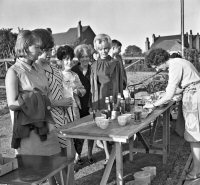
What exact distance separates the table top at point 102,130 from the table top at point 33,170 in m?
0.40

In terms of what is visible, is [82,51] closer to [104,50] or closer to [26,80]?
[104,50]

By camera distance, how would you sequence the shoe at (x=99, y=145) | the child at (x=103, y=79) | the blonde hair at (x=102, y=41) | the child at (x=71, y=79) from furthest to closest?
the shoe at (x=99, y=145)
the child at (x=103, y=79)
the blonde hair at (x=102, y=41)
the child at (x=71, y=79)

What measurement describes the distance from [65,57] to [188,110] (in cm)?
163

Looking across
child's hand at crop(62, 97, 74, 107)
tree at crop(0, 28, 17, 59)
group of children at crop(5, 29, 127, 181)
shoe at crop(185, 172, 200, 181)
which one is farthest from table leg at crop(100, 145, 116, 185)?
tree at crop(0, 28, 17, 59)

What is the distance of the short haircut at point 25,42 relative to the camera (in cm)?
231

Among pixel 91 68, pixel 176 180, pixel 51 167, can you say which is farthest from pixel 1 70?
pixel 51 167

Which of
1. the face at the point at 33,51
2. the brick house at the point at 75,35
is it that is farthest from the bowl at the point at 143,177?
the brick house at the point at 75,35

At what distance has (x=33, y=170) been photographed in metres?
1.96

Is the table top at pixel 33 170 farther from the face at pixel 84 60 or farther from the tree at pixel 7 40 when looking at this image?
the tree at pixel 7 40

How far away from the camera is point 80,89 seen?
11.9 ft

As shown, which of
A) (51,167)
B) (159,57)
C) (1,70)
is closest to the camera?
(51,167)

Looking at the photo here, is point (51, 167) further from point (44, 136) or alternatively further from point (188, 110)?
point (188, 110)

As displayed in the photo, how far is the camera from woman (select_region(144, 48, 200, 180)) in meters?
3.43

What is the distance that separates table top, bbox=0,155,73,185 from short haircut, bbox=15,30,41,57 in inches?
31.5
